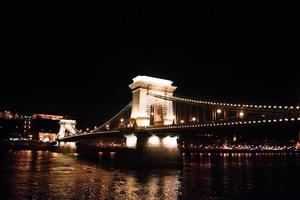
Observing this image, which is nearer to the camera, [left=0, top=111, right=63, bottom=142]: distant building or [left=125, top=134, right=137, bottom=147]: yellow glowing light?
[left=125, top=134, right=137, bottom=147]: yellow glowing light

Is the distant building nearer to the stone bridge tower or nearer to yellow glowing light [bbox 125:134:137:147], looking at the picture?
the stone bridge tower

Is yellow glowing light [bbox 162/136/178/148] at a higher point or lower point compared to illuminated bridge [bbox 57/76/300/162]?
lower

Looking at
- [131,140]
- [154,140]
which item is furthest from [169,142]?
[131,140]

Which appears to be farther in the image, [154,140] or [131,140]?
[131,140]

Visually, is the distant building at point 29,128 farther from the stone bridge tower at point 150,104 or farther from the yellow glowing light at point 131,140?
the yellow glowing light at point 131,140

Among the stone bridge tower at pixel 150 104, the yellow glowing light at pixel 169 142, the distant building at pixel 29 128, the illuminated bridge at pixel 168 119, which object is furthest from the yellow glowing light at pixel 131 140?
the distant building at pixel 29 128

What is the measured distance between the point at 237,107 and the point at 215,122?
2.22 m

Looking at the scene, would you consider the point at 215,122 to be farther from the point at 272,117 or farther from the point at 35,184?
the point at 35,184

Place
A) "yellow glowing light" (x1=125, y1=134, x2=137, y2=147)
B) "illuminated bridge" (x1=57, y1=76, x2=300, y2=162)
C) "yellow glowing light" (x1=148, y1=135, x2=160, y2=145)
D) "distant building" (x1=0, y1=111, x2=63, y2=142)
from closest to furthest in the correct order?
"illuminated bridge" (x1=57, y1=76, x2=300, y2=162), "yellow glowing light" (x1=148, y1=135, x2=160, y2=145), "yellow glowing light" (x1=125, y1=134, x2=137, y2=147), "distant building" (x1=0, y1=111, x2=63, y2=142)

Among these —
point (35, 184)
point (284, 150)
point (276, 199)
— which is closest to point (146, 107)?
point (35, 184)

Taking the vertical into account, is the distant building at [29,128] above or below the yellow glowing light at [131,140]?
above

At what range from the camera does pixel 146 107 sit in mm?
45719

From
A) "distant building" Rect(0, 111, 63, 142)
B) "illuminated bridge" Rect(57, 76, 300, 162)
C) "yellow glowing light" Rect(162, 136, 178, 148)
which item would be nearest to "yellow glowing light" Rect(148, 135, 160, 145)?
"illuminated bridge" Rect(57, 76, 300, 162)

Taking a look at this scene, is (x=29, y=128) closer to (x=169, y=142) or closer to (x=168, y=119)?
(x=168, y=119)
